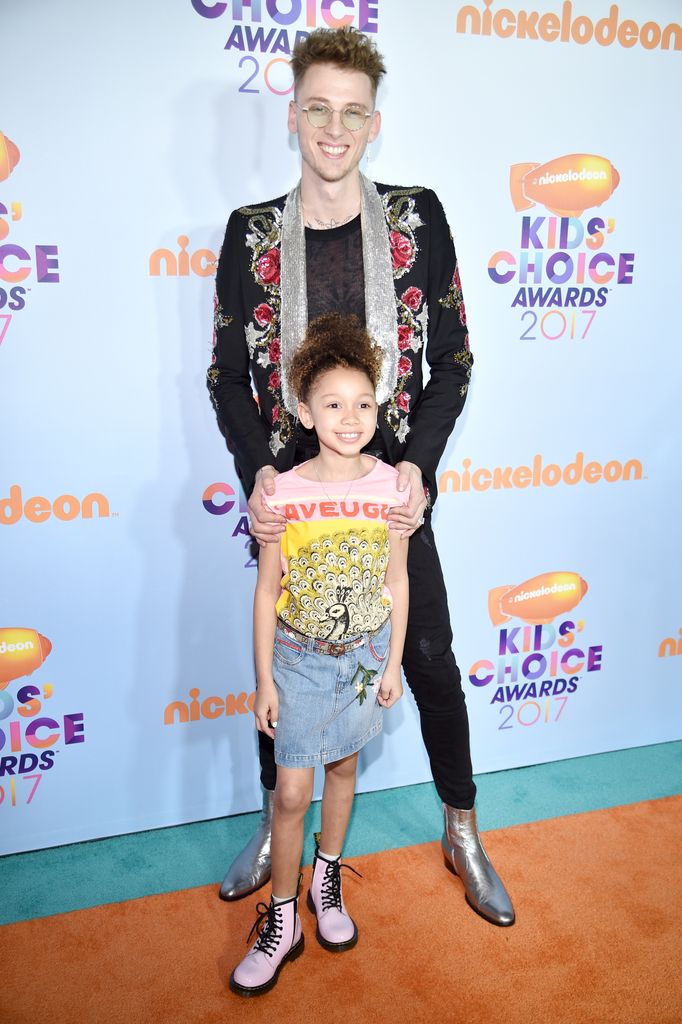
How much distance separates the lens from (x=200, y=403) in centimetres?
239

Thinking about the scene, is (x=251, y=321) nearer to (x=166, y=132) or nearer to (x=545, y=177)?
(x=166, y=132)

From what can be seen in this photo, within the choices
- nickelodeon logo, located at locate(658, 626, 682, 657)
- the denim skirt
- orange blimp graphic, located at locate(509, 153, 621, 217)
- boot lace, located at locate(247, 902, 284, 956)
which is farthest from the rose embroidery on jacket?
nickelodeon logo, located at locate(658, 626, 682, 657)

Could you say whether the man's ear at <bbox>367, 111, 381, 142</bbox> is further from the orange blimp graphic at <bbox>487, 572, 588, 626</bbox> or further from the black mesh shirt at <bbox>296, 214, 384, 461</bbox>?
the orange blimp graphic at <bbox>487, 572, 588, 626</bbox>

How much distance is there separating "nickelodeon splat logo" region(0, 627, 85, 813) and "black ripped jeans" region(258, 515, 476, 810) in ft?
2.08

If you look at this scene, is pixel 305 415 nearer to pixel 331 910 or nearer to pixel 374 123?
pixel 374 123

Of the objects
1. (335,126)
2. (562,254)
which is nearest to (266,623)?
(335,126)

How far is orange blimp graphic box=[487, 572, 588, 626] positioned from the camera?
2.80 m

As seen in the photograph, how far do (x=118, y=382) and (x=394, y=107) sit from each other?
1048 mm

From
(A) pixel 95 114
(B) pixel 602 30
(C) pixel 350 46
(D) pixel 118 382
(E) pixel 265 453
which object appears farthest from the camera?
(B) pixel 602 30

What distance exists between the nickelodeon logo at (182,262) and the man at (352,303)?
214 millimetres

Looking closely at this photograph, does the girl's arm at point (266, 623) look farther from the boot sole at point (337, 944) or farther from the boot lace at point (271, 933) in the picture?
the boot sole at point (337, 944)

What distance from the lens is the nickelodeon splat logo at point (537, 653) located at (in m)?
2.83

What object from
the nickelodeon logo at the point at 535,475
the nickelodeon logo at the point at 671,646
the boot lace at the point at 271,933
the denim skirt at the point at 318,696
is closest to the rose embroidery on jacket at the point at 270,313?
the denim skirt at the point at 318,696

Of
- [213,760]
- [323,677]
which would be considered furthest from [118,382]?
[213,760]
